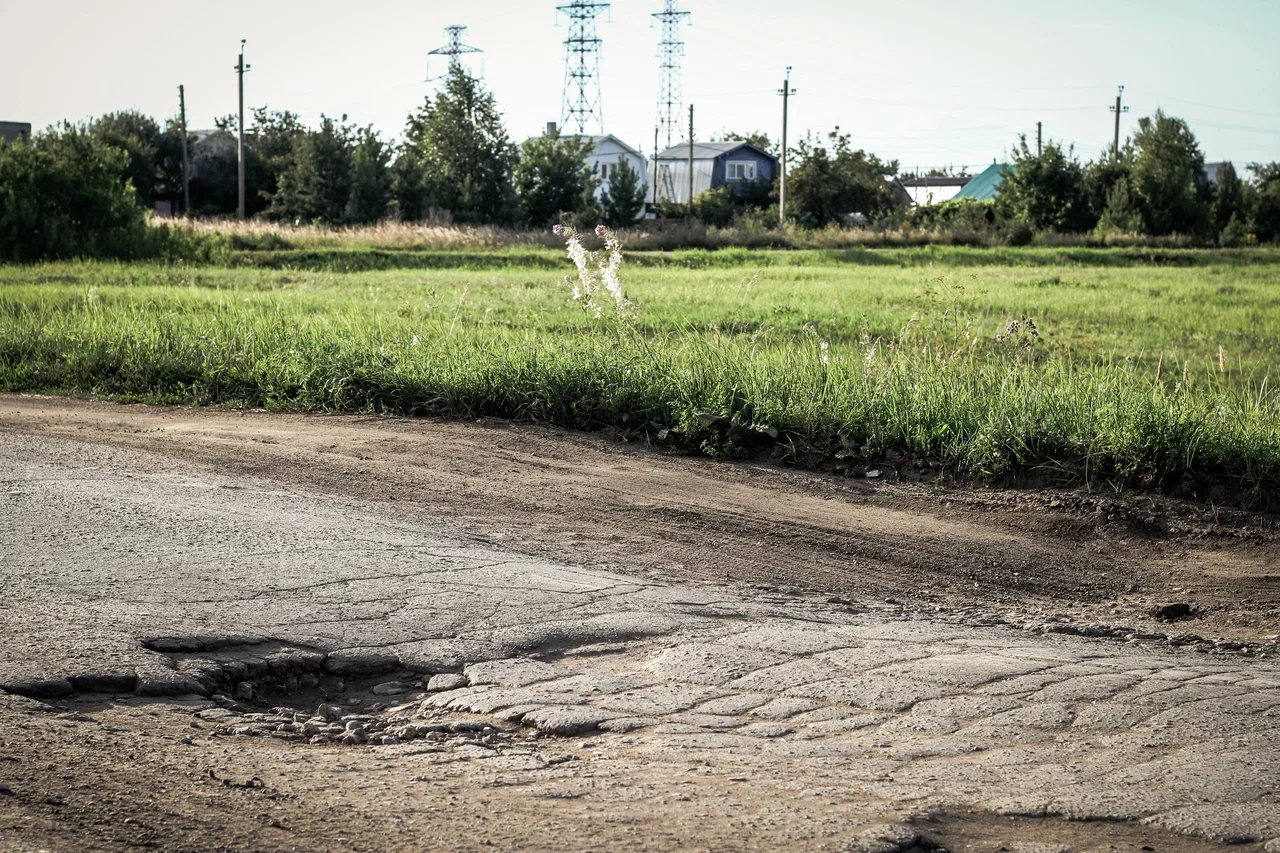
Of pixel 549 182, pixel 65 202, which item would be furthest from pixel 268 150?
pixel 65 202

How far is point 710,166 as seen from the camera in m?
90.8

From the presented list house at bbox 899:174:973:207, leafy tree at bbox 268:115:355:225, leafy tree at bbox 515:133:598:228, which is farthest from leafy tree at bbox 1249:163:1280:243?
house at bbox 899:174:973:207

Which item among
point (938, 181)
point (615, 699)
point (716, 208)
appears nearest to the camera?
point (615, 699)

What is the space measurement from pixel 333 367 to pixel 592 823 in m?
8.22

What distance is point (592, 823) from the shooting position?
2.96m

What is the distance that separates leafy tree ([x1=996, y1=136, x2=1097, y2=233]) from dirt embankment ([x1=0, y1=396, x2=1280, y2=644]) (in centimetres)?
4506

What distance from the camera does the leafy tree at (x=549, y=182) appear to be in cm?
5209

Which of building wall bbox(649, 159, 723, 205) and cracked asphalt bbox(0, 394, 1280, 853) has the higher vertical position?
building wall bbox(649, 159, 723, 205)

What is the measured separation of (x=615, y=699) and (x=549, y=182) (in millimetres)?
49778

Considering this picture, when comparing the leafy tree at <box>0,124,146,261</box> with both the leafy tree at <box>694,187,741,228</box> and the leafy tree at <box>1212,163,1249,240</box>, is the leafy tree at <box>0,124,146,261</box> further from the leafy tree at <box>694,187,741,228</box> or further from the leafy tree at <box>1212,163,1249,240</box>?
the leafy tree at <box>1212,163,1249,240</box>

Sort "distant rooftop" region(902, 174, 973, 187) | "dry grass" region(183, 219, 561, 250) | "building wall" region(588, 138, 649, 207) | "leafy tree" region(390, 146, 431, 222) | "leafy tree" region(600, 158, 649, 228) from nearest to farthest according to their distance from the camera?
"dry grass" region(183, 219, 561, 250)
"leafy tree" region(390, 146, 431, 222)
"leafy tree" region(600, 158, 649, 228)
"building wall" region(588, 138, 649, 207)
"distant rooftop" region(902, 174, 973, 187)

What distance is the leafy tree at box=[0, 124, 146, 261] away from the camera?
28.2m

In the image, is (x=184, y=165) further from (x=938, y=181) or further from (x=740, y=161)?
(x=938, y=181)

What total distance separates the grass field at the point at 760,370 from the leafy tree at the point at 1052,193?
30872 mm
